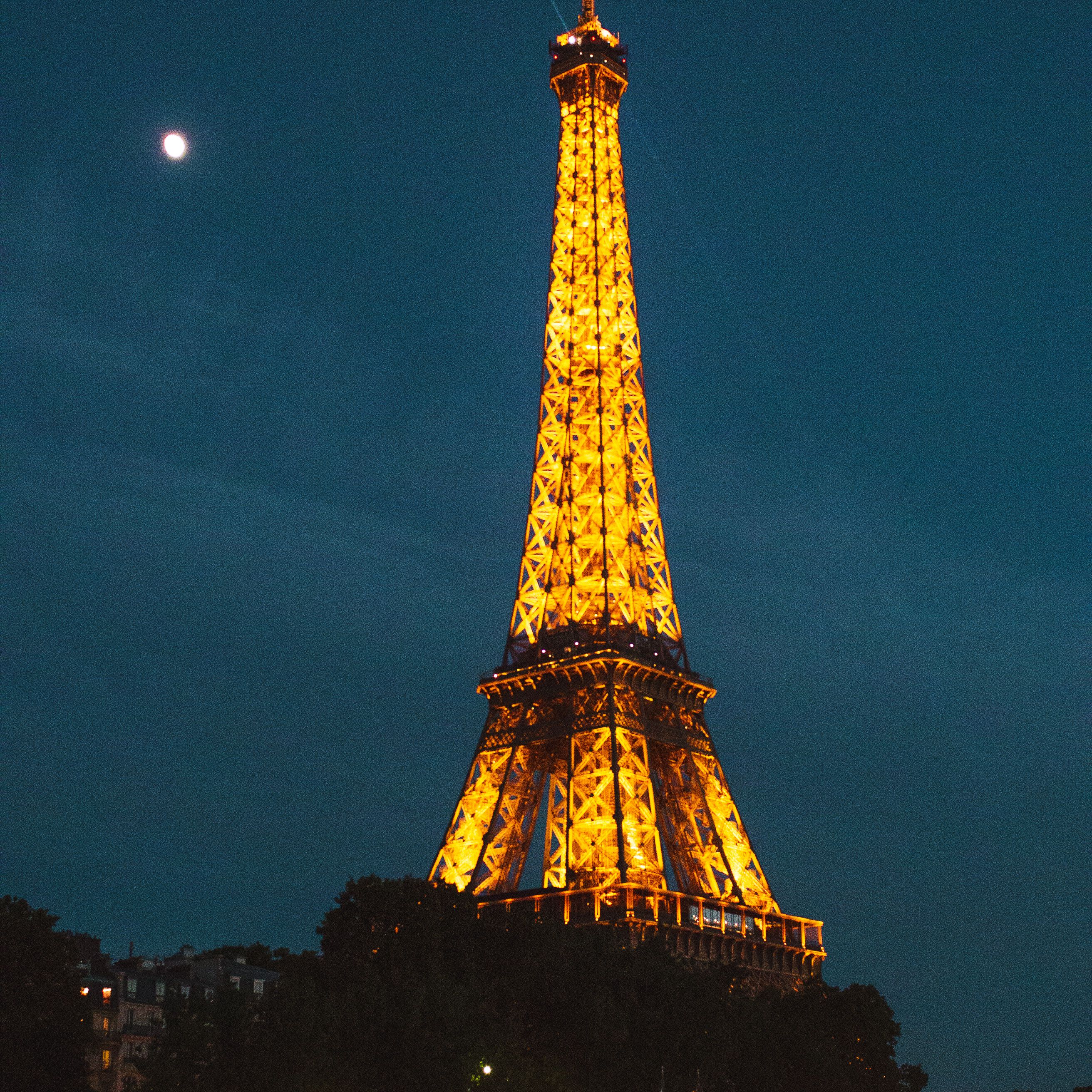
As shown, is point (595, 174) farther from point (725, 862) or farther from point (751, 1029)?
point (751, 1029)

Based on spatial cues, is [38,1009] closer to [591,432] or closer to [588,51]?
[591,432]

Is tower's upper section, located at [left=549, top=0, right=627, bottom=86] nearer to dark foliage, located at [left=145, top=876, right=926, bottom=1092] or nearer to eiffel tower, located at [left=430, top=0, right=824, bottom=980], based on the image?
eiffel tower, located at [left=430, top=0, right=824, bottom=980]

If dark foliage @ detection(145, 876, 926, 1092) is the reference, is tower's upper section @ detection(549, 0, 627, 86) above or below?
above

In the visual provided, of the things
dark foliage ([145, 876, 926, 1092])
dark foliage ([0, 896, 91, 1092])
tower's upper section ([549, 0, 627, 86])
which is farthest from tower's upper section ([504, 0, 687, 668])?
dark foliage ([0, 896, 91, 1092])

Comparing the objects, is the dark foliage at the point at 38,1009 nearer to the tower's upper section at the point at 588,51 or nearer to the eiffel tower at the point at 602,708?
the eiffel tower at the point at 602,708

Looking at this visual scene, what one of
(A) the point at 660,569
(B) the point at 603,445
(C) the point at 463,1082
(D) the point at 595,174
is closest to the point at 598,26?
(D) the point at 595,174

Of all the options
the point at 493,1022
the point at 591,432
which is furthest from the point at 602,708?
the point at 493,1022
